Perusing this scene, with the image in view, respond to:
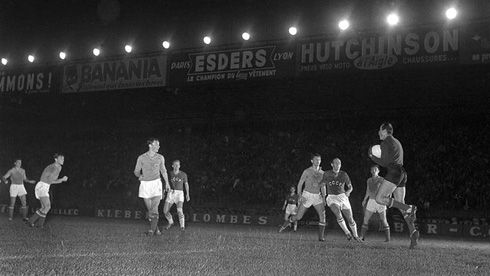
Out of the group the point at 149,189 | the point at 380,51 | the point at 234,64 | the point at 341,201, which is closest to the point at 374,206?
the point at 341,201

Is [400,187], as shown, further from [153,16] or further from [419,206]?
[153,16]

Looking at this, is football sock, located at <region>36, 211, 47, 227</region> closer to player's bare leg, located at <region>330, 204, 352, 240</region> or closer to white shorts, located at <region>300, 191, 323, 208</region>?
white shorts, located at <region>300, 191, 323, 208</region>

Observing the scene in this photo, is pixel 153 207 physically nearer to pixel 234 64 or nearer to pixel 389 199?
pixel 389 199

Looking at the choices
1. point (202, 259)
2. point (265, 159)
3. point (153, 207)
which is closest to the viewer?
point (202, 259)

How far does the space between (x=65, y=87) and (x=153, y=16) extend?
18.6 feet

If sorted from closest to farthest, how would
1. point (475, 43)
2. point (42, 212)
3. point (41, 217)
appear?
point (42, 212), point (41, 217), point (475, 43)

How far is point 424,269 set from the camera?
8.23 meters

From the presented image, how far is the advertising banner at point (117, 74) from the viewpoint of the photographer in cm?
2339

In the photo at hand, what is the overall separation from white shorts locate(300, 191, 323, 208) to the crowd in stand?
955cm

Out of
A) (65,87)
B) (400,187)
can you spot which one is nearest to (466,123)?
(400,187)

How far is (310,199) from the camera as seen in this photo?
→ 1436 cm

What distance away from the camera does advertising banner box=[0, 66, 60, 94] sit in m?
25.7

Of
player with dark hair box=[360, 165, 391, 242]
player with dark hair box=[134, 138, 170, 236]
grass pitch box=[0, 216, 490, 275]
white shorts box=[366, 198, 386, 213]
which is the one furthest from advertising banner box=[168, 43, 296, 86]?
grass pitch box=[0, 216, 490, 275]

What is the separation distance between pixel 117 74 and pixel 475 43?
14326 millimetres
